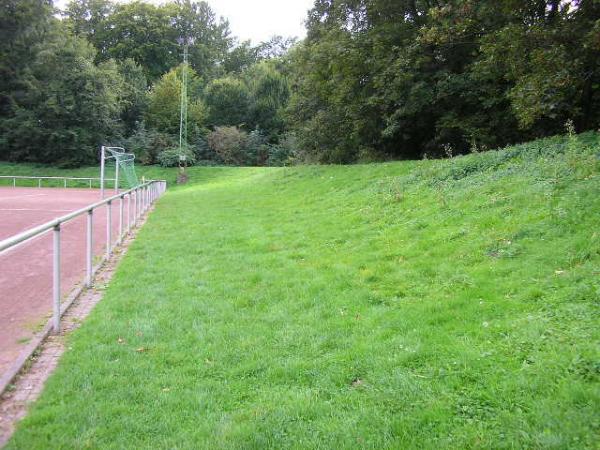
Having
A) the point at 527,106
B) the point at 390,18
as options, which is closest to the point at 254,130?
the point at 390,18

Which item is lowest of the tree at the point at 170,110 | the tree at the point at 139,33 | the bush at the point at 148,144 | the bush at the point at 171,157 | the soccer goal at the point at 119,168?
the soccer goal at the point at 119,168

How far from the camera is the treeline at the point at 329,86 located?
40.2ft

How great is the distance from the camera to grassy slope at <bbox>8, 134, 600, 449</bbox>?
3.07 m

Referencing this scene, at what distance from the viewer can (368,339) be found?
4340 millimetres

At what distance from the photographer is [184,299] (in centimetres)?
599

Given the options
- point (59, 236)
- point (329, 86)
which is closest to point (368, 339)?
point (59, 236)

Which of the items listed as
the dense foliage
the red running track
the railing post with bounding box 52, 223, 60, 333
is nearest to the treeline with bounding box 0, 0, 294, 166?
the dense foliage

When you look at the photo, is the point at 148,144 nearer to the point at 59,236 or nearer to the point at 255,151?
the point at 255,151

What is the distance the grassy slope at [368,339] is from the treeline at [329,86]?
450 cm

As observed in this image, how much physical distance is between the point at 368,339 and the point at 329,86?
1844 cm

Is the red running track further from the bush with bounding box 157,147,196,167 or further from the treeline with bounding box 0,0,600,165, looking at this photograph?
the bush with bounding box 157,147,196,167

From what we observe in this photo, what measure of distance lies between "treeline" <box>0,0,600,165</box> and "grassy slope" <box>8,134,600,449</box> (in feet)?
14.7

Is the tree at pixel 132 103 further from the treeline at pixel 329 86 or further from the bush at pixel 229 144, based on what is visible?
the bush at pixel 229 144

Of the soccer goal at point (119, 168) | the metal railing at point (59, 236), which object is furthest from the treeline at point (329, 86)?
the metal railing at point (59, 236)
